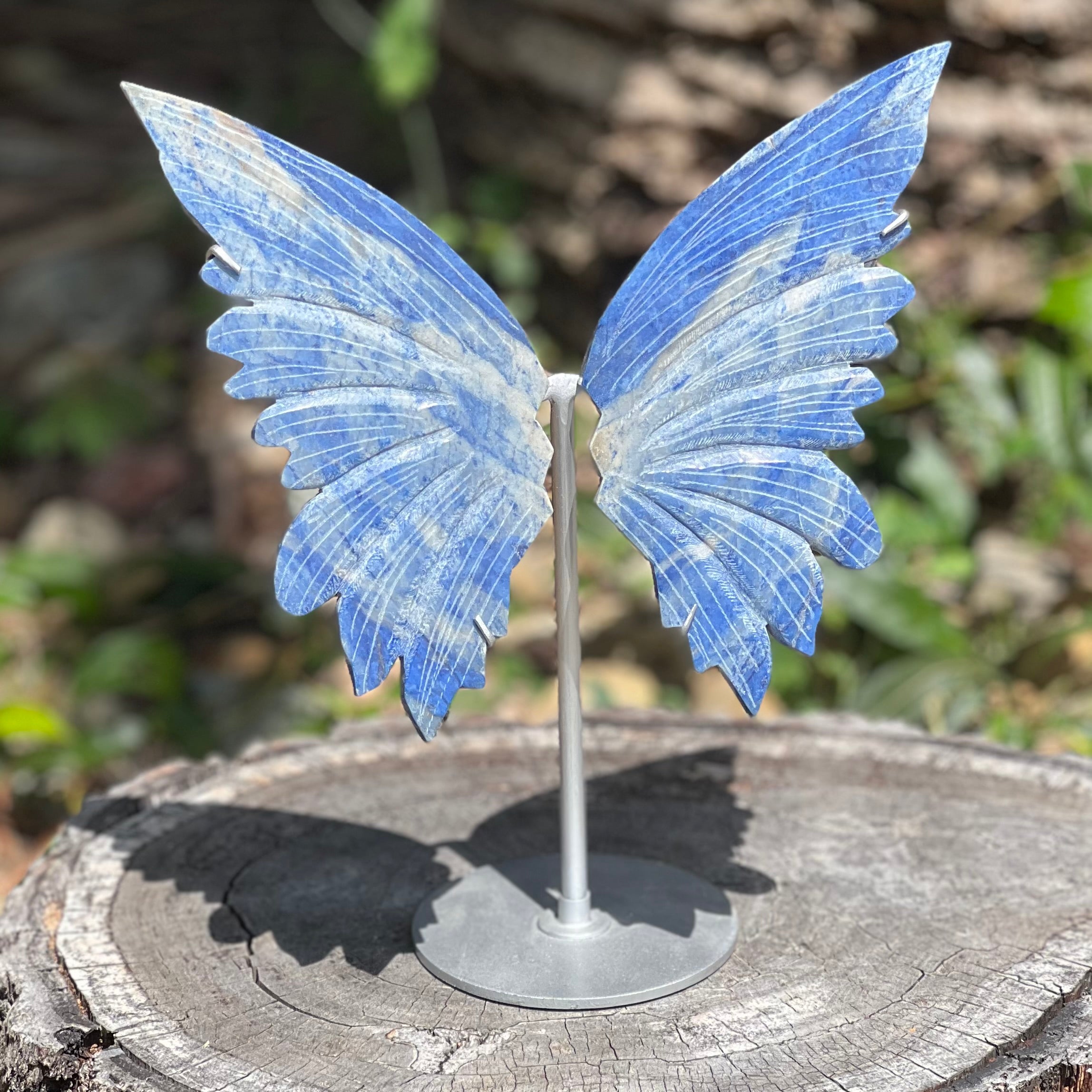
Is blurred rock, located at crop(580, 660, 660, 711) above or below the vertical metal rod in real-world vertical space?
below

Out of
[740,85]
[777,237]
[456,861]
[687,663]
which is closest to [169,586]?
[687,663]

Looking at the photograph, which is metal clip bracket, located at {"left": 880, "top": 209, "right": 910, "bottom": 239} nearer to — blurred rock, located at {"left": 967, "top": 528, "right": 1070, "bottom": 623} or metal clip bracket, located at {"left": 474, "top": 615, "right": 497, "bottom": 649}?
metal clip bracket, located at {"left": 474, "top": 615, "right": 497, "bottom": 649}

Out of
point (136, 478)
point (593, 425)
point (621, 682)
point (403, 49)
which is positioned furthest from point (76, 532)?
point (621, 682)

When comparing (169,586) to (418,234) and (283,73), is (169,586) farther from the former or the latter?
(283,73)

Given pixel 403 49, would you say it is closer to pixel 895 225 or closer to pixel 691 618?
pixel 895 225

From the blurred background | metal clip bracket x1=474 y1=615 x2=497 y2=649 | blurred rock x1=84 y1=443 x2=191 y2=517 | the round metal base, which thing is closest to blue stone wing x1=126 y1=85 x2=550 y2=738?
metal clip bracket x1=474 y1=615 x2=497 y2=649

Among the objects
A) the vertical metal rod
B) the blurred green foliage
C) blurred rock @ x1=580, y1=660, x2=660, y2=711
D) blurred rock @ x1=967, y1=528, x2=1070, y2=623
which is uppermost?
the blurred green foliage

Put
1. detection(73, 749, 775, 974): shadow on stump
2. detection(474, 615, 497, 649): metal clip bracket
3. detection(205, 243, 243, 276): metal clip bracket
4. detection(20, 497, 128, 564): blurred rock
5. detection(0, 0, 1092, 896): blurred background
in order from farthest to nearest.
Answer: detection(20, 497, 128, 564): blurred rock, detection(0, 0, 1092, 896): blurred background, detection(73, 749, 775, 974): shadow on stump, detection(474, 615, 497, 649): metal clip bracket, detection(205, 243, 243, 276): metal clip bracket
